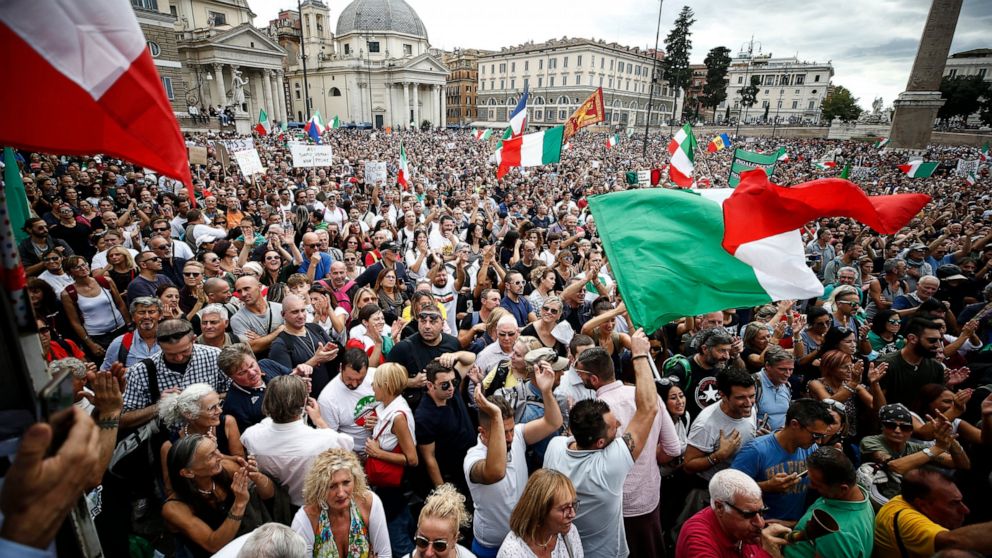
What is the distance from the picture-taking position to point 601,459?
2.63 meters

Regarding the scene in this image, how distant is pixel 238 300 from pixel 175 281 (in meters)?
2.16

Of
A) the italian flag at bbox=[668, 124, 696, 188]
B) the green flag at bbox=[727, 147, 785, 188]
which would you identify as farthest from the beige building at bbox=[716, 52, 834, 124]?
the italian flag at bbox=[668, 124, 696, 188]

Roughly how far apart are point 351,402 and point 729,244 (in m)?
3.08

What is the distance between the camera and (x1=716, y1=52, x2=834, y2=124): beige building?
9362 cm

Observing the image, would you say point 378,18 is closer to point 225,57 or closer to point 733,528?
point 225,57

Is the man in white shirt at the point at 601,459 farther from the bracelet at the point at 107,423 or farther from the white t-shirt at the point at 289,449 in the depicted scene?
the bracelet at the point at 107,423

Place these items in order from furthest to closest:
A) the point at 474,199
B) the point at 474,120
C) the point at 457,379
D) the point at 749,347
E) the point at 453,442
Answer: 1. the point at 474,120
2. the point at 474,199
3. the point at 749,347
4. the point at 457,379
5. the point at 453,442

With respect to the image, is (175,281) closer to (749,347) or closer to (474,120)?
(749,347)

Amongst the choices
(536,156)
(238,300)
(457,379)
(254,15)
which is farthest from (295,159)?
(254,15)

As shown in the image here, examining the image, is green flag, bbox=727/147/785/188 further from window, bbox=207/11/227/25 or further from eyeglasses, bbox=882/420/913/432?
window, bbox=207/11/227/25

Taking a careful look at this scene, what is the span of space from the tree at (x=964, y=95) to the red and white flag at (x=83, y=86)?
75.5m

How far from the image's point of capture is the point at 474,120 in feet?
331

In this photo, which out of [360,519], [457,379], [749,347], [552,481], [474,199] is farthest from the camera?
[474,199]

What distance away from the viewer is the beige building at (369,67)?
75.9 metres
